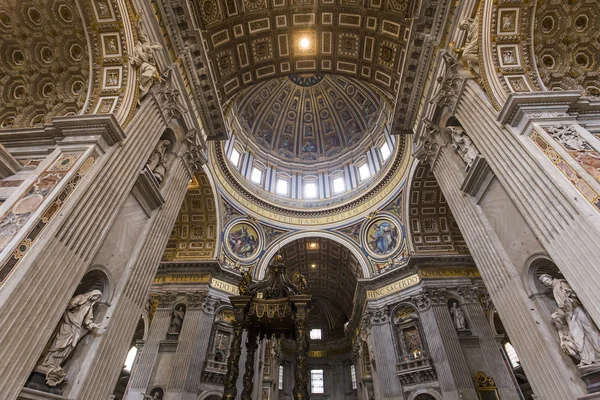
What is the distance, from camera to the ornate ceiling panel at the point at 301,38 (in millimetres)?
10453

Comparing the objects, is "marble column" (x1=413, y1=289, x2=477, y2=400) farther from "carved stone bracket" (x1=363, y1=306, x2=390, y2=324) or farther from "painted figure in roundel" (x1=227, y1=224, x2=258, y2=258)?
"painted figure in roundel" (x1=227, y1=224, x2=258, y2=258)

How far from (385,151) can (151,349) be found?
18.9 m

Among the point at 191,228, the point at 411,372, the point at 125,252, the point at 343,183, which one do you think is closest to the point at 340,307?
the point at 343,183

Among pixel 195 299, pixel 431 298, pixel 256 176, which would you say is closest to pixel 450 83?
pixel 431 298

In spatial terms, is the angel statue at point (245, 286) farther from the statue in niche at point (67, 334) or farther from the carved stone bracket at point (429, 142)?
the carved stone bracket at point (429, 142)

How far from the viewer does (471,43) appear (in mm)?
7703

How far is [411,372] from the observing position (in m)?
15.0

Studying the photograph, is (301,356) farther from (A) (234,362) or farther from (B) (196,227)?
(B) (196,227)

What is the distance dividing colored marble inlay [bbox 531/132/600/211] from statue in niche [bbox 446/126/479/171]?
1.94m

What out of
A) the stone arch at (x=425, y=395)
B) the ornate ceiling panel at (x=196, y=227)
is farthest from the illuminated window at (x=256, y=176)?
the stone arch at (x=425, y=395)

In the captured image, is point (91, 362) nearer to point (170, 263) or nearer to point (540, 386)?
point (540, 386)

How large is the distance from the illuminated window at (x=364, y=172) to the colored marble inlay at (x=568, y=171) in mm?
17416

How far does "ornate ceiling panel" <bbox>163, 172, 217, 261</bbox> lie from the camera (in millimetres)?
17766

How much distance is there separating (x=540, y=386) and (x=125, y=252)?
866 cm
